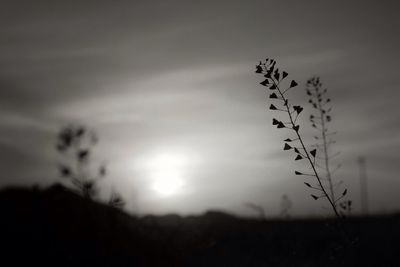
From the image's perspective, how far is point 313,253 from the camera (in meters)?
17.2

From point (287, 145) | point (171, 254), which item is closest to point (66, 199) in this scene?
point (171, 254)

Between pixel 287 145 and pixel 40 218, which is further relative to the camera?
pixel 40 218

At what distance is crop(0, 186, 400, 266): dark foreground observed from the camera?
11672 millimetres

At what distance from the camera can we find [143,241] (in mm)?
14648

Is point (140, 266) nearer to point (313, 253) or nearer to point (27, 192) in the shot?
point (27, 192)

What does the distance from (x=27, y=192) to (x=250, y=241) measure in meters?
8.34

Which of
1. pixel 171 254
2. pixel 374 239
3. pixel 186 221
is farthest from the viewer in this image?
pixel 186 221

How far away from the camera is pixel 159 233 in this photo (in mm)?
16984

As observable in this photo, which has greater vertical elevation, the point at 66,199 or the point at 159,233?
the point at 66,199

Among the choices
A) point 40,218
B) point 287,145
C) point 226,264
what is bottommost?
point 226,264

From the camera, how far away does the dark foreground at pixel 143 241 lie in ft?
38.3

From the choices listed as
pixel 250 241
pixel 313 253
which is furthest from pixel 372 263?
pixel 250 241

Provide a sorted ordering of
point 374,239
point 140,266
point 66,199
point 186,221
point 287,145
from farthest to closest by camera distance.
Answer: point 186,221 → point 374,239 → point 66,199 → point 140,266 → point 287,145

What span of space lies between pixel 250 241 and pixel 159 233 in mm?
3909
